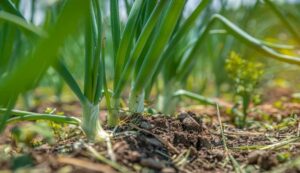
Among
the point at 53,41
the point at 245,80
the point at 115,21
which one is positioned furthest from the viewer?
Answer: the point at 245,80

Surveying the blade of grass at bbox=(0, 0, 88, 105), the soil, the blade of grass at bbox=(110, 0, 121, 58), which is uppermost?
the blade of grass at bbox=(110, 0, 121, 58)

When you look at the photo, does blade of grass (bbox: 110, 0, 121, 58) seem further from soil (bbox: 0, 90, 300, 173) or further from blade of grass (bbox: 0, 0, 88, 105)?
blade of grass (bbox: 0, 0, 88, 105)

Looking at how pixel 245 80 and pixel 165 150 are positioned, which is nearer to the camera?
pixel 165 150

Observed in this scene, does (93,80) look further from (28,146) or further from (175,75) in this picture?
(175,75)

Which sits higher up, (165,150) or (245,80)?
(245,80)

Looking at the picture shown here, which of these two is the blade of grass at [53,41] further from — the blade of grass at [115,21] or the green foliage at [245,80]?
the green foliage at [245,80]

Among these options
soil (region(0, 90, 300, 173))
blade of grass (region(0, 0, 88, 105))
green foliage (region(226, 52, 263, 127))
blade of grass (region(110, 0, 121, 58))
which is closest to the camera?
blade of grass (region(0, 0, 88, 105))

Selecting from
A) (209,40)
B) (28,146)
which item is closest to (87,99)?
(28,146)

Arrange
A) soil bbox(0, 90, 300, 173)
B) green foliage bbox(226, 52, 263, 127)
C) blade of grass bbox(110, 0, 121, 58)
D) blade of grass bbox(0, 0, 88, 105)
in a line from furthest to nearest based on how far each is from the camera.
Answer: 1. green foliage bbox(226, 52, 263, 127)
2. blade of grass bbox(110, 0, 121, 58)
3. soil bbox(0, 90, 300, 173)
4. blade of grass bbox(0, 0, 88, 105)

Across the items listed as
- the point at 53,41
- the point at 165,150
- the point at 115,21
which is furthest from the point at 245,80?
the point at 53,41

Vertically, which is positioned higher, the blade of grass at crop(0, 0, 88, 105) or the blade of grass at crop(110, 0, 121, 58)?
the blade of grass at crop(110, 0, 121, 58)

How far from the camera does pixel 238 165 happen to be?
3.85 ft

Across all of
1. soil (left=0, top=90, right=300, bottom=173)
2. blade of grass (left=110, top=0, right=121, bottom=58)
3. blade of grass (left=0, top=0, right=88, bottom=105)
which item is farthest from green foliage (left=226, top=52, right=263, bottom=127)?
blade of grass (left=0, top=0, right=88, bottom=105)

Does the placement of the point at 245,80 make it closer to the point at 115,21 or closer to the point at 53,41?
the point at 115,21
